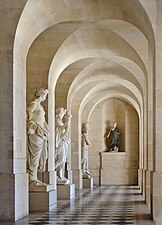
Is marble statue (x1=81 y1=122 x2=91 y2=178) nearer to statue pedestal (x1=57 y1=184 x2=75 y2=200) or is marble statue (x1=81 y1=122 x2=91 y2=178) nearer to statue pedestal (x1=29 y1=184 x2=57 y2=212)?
statue pedestal (x1=57 y1=184 x2=75 y2=200)

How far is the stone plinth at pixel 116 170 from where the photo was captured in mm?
33656

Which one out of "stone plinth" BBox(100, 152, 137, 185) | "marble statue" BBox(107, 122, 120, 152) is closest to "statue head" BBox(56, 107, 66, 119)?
"stone plinth" BBox(100, 152, 137, 185)

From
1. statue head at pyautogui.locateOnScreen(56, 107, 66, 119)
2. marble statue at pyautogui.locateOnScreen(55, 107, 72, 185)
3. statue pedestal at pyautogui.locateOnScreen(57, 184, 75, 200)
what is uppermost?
statue head at pyautogui.locateOnScreen(56, 107, 66, 119)

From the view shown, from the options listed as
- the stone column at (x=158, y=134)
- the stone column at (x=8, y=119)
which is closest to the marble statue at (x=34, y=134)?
the stone column at (x=8, y=119)

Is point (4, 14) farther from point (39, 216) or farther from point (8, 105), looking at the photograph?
point (39, 216)

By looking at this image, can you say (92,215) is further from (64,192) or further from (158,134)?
(64,192)

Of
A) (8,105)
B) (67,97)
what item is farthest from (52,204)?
(67,97)

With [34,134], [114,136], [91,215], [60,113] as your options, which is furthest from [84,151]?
[91,215]

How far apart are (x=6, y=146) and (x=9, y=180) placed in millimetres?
699

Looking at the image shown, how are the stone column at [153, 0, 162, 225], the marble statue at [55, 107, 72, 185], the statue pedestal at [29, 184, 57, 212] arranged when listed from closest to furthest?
the stone column at [153, 0, 162, 225], the statue pedestal at [29, 184, 57, 212], the marble statue at [55, 107, 72, 185]

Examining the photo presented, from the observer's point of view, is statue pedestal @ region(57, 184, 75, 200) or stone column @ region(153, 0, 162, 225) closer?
stone column @ region(153, 0, 162, 225)

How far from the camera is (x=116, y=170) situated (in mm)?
34031

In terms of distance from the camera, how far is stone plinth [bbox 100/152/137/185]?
33.7 metres

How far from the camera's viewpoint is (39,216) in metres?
12.2
